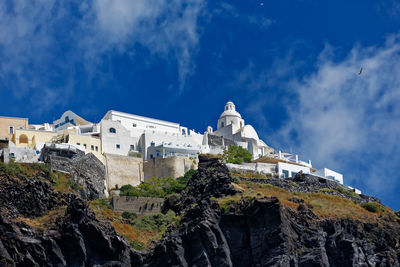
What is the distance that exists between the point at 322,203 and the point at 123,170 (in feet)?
101

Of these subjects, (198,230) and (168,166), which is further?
(168,166)

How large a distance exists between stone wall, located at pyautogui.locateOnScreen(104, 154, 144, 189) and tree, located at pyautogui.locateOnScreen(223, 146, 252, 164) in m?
11.1

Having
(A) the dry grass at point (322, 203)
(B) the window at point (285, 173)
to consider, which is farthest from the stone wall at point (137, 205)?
(B) the window at point (285, 173)

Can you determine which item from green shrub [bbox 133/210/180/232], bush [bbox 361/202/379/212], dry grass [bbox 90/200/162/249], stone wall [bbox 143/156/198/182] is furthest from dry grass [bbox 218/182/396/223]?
stone wall [bbox 143/156/198/182]

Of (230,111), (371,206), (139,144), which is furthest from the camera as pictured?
(230,111)

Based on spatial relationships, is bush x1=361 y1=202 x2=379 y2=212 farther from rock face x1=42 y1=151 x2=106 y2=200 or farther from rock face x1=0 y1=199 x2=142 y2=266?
A: rock face x1=42 y1=151 x2=106 y2=200

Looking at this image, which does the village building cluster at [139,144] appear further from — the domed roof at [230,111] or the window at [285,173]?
the domed roof at [230,111]

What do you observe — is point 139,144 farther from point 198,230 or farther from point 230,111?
point 198,230

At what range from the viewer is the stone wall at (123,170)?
339ft

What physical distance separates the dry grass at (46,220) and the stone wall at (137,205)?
8.66 metres

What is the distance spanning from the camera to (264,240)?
230 ft

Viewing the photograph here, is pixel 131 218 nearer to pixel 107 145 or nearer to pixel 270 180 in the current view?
pixel 270 180

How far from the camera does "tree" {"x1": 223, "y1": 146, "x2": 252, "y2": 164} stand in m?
106

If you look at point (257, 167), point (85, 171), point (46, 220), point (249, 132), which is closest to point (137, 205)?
point (85, 171)
